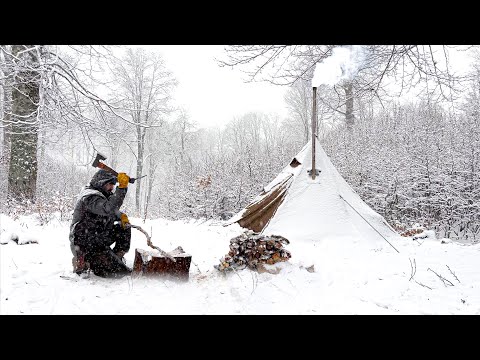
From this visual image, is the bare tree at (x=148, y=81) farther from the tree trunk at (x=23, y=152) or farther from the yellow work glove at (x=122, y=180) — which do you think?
the yellow work glove at (x=122, y=180)

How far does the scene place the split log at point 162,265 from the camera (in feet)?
12.2

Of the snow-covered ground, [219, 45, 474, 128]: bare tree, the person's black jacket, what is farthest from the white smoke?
the person's black jacket

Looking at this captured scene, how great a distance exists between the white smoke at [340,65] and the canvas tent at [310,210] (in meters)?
2.06

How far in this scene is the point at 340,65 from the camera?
582 centimetres

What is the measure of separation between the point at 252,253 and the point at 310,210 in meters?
3.04

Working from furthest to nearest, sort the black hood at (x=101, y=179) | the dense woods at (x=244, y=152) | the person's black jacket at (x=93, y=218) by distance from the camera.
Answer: the dense woods at (x=244, y=152), the black hood at (x=101, y=179), the person's black jacket at (x=93, y=218)

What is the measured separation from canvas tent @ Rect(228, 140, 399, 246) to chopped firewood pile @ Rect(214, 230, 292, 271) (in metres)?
2.25

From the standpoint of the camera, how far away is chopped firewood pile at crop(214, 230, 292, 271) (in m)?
4.16

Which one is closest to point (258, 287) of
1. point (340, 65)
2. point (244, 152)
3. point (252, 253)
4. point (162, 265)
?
point (252, 253)

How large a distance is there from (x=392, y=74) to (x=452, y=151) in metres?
6.19

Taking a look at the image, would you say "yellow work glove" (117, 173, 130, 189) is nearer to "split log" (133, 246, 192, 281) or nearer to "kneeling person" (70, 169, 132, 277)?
"kneeling person" (70, 169, 132, 277)

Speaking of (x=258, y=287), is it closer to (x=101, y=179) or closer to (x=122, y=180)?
(x=122, y=180)

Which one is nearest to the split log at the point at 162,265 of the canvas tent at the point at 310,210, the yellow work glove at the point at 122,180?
the yellow work glove at the point at 122,180
